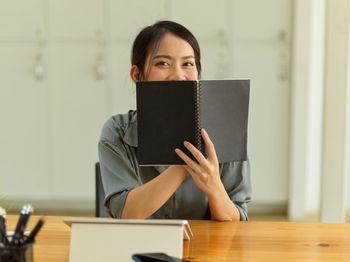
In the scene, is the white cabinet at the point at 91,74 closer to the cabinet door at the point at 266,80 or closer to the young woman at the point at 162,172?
the cabinet door at the point at 266,80

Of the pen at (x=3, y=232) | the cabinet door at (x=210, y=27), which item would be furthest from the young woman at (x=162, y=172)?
the cabinet door at (x=210, y=27)

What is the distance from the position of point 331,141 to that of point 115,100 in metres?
1.54

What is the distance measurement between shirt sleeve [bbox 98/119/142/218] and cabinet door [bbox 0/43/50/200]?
2.19m

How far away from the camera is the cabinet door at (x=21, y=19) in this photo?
134 inches

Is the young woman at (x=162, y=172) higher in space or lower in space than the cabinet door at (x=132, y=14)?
lower

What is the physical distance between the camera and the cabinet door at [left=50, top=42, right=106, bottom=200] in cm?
343

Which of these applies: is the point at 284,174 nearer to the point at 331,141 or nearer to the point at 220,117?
the point at 331,141

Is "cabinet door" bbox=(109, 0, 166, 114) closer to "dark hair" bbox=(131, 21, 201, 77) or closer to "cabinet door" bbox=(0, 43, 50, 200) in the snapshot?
"cabinet door" bbox=(0, 43, 50, 200)

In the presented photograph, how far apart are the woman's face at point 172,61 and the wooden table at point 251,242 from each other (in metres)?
0.44

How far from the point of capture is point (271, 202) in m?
3.48

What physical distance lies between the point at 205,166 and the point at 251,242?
22cm

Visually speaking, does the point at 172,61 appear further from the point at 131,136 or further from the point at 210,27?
the point at 210,27

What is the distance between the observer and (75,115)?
3.46 m

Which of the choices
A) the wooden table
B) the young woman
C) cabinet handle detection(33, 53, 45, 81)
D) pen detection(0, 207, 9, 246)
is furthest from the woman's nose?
cabinet handle detection(33, 53, 45, 81)
